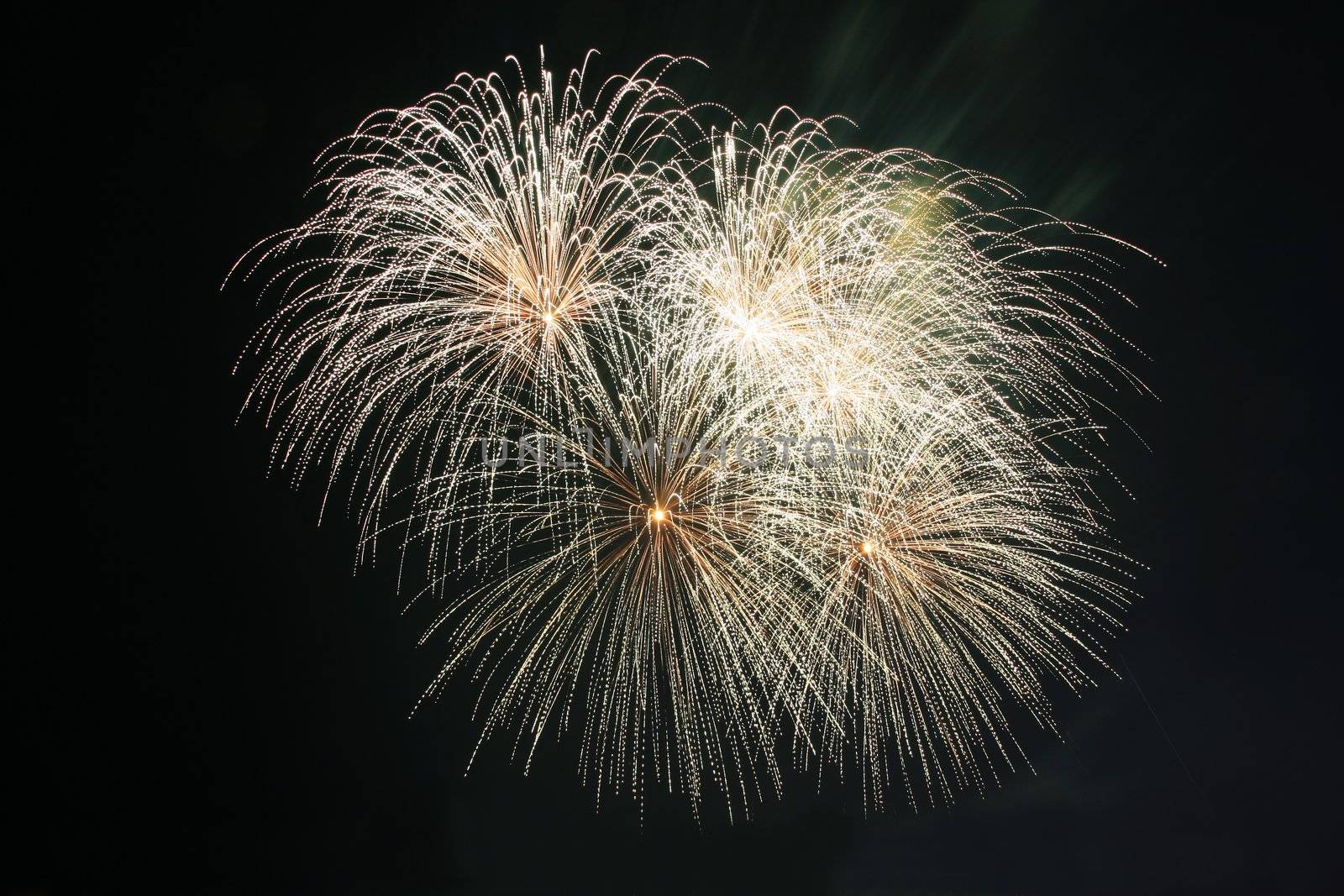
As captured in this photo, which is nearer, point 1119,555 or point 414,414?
point 414,414

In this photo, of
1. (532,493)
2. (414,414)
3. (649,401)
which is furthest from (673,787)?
(414,414)

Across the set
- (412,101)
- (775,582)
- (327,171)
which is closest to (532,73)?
(412,101)

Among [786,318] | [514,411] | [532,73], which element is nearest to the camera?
[786,318]

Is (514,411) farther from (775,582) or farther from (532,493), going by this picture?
(775,582)

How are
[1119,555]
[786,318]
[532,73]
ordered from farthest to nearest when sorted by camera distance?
1. [1119,555]
2. [532,73]
3. [786,318]

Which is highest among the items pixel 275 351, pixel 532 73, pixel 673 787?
pixel 532 73

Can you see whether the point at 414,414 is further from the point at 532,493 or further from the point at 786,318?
the point at 786,318

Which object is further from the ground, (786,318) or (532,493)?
(786,318)
